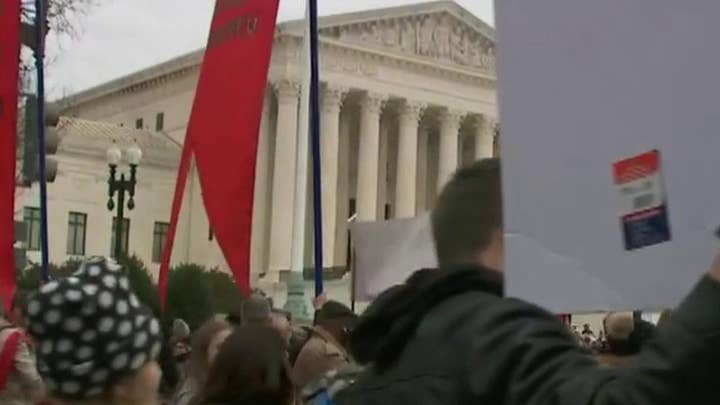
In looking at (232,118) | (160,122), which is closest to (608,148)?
(232,118)

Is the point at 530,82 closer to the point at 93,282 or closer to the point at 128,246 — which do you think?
the point at 93,282

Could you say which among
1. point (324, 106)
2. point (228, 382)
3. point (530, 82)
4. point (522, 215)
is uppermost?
point (324, 106)

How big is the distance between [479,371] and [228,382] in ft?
8.16

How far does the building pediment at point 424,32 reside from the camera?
201ft

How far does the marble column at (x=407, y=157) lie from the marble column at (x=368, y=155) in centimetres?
133

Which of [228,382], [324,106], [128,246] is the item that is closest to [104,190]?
[128,246]

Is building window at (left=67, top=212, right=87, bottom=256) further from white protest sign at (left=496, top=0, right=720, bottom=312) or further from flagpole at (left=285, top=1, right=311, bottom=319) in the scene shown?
white protest sign at (left=496, top=0, right=720, bottom=312)

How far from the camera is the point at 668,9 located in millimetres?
1847

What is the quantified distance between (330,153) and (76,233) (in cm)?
1179

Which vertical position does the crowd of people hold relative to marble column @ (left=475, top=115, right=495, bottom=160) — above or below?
below

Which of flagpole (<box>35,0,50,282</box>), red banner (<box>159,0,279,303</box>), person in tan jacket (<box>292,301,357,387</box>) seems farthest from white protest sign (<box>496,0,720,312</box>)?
flagpole (<box>35,0,50,282</box>)

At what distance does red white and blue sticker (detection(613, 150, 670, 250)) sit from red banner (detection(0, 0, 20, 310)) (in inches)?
316

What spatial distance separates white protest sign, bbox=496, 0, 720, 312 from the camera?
179 centimetres

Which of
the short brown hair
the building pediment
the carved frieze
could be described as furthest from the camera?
the carved frieze
